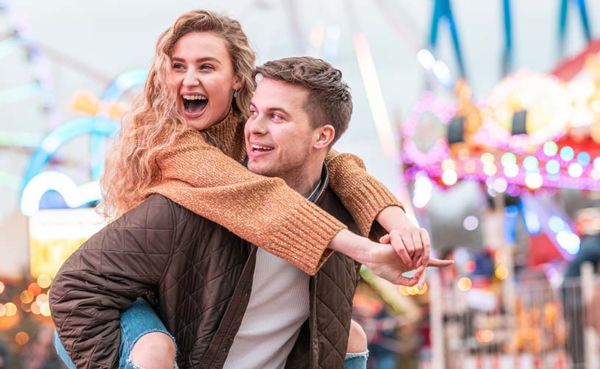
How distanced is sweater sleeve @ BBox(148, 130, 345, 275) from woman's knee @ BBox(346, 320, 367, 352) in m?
0.60

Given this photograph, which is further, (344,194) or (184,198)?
(344,194)

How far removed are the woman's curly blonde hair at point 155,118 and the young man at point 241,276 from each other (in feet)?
0.53

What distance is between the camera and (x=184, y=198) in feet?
11.0

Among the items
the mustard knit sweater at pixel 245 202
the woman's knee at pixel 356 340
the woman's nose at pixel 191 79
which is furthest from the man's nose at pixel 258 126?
the woman's knee at pixel 356 340

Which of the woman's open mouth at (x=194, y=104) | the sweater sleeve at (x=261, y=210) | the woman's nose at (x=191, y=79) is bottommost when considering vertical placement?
the sweater sleeve at (x=261, y=210)

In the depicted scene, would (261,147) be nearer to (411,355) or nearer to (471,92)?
(411,355)

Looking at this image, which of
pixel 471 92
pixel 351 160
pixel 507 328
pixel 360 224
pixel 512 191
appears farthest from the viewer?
pixel 512 191

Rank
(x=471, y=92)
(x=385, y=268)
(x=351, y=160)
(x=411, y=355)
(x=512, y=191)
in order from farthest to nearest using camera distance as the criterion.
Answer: (x=512, y=191)
(x=471, y=92)
(x=411, y=355)
(x=351, y=160)
(x=385, y=268)

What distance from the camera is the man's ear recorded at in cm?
353

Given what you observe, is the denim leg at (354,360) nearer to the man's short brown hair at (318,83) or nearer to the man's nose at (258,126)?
the man's short brown hair at (318,83)

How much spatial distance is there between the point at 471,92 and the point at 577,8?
3796 millimetres

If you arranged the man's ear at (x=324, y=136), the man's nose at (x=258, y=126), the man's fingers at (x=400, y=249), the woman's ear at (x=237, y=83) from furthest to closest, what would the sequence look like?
the woman's ear at (x=237, y=83), the man's ear at (x=324, y=136), the man's nose at (x=258, y=126), the man's fingers at (x=400, y=249)

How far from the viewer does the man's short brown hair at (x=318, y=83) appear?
3.47m

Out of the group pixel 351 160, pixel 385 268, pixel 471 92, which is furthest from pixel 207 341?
pixel 471 92
